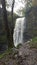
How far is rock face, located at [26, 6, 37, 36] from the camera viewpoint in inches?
813

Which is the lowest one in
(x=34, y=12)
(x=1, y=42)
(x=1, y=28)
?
(x=1, y=42)

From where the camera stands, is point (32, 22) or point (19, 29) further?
point (19, 29)

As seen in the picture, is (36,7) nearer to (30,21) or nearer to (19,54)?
(30,21)

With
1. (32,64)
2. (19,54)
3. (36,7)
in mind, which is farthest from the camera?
(36,7)

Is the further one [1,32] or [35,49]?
[1,32]

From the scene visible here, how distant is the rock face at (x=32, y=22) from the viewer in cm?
2066

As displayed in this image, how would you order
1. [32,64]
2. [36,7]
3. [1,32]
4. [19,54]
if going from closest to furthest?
1. [32,64]
2. [19,54]
3. [1,32]
4. [36,7]

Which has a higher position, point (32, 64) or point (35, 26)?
point (32, 64)

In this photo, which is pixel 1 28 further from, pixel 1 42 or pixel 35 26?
pixel 35 26

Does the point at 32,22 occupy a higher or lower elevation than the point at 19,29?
higher

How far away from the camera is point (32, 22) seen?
20.8 metres

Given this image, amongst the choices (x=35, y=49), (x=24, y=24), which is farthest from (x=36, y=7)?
(x=35, y=49)

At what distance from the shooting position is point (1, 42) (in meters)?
20.3

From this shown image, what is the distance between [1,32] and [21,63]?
1453 cm
